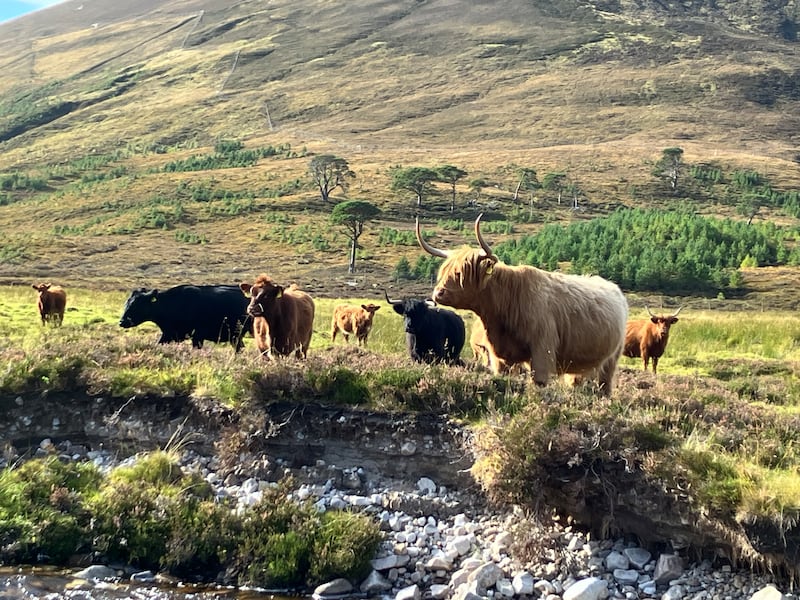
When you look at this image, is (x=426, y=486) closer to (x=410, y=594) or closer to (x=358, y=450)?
(x=358, y=450)

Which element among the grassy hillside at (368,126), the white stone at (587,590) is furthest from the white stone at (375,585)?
the grassy hillside at (368,126)

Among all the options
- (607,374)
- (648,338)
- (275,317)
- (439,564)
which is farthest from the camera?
(648,338)

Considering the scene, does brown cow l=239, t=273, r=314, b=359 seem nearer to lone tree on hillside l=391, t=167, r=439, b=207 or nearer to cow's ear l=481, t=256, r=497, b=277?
cow's ear l=481, t=256, r=497, b=277

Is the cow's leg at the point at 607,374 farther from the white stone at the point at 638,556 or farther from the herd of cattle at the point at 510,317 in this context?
the white stone at the point at 638,556

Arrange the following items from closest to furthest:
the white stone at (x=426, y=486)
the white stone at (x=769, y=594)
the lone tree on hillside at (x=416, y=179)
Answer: the white stone at (x=769, y=594), the white stone at (x=426, y=486), the lone tree on hillside at (x=416, y=179)

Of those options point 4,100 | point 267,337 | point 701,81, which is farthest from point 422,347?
point 4,100

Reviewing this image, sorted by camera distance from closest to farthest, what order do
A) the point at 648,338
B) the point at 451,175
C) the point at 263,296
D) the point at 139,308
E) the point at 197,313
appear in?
the point at 263,296
the point at 197,313
the point at 139,308
the point at 648,338
the point at 451,175

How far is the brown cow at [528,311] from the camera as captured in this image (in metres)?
9.94

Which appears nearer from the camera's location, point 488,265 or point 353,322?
point 488,265

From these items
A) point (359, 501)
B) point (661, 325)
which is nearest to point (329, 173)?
point (661, 325)

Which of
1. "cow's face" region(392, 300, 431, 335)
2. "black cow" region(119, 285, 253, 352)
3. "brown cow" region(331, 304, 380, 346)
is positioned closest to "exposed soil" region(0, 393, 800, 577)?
"cow's face" region(392, 300, 431, 335)

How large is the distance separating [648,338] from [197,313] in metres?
10.3

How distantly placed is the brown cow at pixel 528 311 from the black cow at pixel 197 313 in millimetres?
6635

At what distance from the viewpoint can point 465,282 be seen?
995 centimetres
